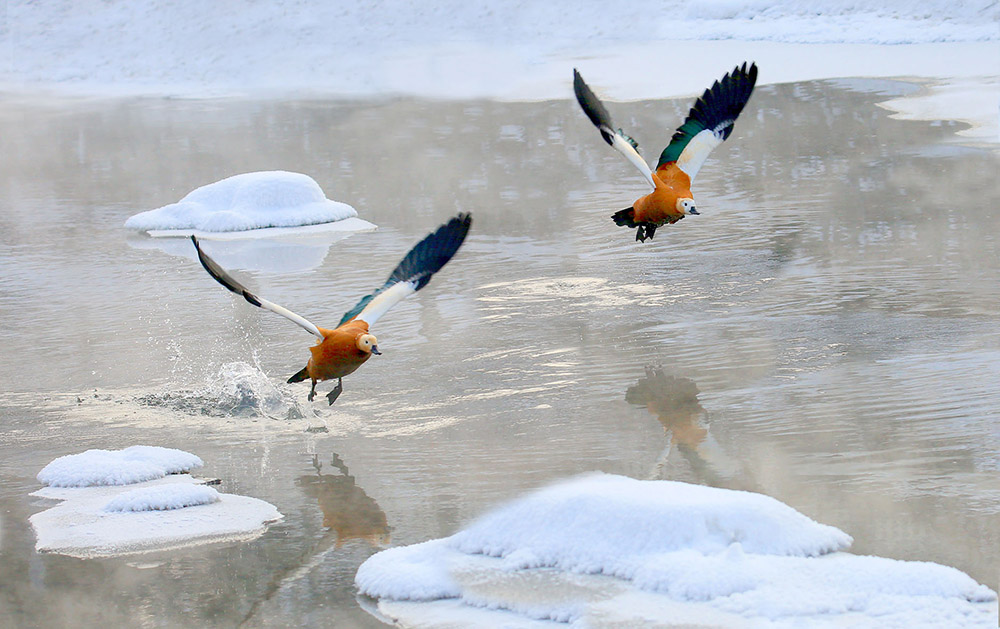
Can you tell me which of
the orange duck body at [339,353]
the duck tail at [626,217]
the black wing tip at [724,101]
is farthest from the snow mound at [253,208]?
the orange duck body at [339,353]

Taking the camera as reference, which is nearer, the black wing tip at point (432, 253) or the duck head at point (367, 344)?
the duck head at point (367, 344)

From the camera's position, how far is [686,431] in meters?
10.3

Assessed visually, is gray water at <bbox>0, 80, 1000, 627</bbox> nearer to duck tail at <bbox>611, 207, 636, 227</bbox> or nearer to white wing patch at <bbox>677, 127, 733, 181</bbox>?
duck tail at <bbox>611, 207, 636, 227</bbox>

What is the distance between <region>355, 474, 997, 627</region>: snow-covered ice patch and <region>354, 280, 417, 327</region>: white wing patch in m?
2.36

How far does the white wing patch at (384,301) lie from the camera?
33.1 feet

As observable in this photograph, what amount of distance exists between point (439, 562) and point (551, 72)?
2937 centimetres

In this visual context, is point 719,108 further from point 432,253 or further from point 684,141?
point 432,253

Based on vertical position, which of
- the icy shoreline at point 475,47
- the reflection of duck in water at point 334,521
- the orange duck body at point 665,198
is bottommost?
the reflection of duck in water at point 334,521

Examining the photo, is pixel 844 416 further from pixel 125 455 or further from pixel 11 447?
pixel 11 447

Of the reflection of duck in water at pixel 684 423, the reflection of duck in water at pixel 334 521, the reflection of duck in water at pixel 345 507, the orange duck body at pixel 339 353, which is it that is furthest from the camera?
the orange duck body at pixel 339 353

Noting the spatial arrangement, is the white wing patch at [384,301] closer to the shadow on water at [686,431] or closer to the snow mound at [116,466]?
the snow mound at [116,466]

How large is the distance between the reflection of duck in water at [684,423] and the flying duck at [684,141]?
3.55 ft

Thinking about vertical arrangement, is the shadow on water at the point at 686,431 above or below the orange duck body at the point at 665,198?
below

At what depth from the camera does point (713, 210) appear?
18.8 meters
